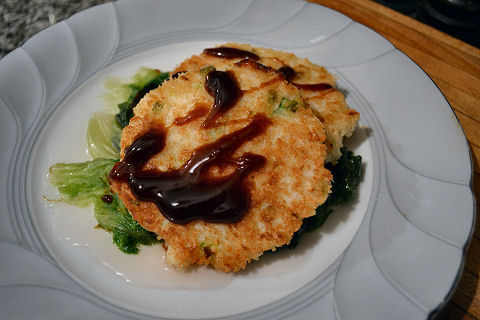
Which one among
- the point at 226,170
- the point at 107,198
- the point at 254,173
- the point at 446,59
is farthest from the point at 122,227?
the point at 446,59

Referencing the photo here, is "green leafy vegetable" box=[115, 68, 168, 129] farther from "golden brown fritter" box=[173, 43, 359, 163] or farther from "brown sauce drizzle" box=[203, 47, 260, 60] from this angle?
"brown sauce drizzle" box=[203, 47, 260, 60]

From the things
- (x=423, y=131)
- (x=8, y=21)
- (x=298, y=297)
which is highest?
(x=8, y=21)

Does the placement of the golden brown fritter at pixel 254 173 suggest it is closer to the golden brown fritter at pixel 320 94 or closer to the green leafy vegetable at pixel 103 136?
the golden brown fritter at pixel 320 94

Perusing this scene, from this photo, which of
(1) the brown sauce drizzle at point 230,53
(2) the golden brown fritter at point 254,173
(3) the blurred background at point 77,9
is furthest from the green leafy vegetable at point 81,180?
(3) the blurred background at point 77,9

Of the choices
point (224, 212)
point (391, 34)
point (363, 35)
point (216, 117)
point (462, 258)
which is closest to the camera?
point (462, 258)

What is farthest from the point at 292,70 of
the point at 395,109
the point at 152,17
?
the point at 152,17

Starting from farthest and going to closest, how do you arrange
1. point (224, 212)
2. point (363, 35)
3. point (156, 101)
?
point (363, 35)
point (156, 101)
point (224, 212)

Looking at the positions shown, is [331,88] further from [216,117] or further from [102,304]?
[102,304]

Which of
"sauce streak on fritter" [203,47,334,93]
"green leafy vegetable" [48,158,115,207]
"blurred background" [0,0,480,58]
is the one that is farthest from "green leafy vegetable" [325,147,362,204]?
"blurred background" [0,0,480,58]
